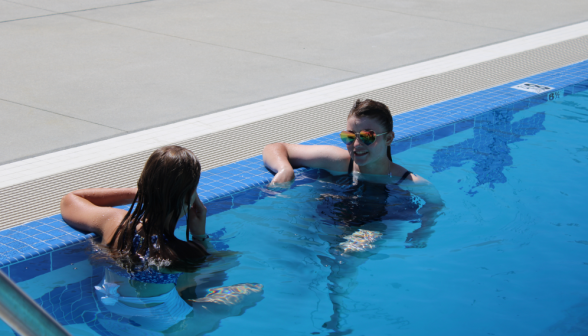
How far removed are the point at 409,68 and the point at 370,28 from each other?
2.38m

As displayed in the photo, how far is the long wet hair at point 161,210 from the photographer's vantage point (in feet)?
9.12

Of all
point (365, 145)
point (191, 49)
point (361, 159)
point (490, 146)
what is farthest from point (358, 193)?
point (191, 49)

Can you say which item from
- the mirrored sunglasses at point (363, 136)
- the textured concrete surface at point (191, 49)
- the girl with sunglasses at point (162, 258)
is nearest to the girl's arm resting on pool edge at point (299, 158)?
the mirrored sunglasses at point (363, 136)

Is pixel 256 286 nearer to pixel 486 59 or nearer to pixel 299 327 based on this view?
pixel 299 327

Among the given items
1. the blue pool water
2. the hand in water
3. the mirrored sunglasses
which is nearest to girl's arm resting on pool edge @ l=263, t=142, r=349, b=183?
the blue pool water

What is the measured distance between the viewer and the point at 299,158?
452cm

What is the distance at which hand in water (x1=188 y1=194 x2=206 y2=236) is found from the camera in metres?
3.32

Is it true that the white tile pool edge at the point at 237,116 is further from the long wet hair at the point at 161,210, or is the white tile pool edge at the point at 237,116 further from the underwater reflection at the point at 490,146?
the long wet hair at the point at 161,210

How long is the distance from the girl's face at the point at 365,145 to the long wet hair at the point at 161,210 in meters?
1.27

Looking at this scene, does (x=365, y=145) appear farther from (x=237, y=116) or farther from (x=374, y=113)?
(x=237, y=116)

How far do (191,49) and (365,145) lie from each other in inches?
195

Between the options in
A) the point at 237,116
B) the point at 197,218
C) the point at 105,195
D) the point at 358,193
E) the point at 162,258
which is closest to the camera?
the point at 162,258

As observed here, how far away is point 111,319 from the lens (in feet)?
10.2

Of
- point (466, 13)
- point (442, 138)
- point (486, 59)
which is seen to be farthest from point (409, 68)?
point (466, 13)
